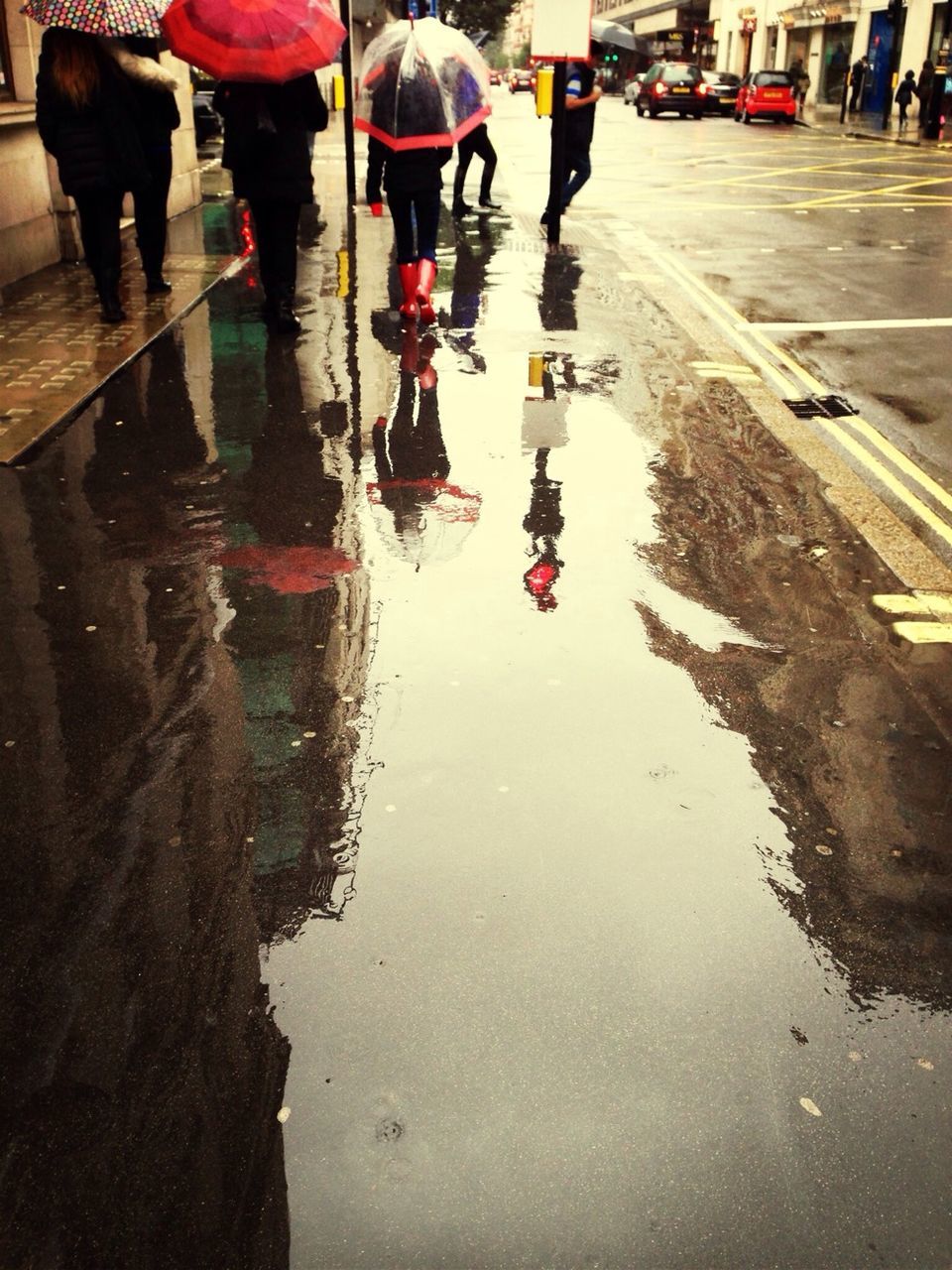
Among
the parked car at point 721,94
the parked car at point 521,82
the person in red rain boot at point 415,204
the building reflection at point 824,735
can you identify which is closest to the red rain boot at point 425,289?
the person in red rain boot at point 415,204

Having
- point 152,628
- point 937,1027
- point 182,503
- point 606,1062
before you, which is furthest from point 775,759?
point 182,503

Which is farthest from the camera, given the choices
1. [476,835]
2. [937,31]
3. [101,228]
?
[937,31]

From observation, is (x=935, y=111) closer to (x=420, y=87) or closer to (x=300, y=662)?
(x=420, y=87)

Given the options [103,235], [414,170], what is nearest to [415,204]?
[414,170]

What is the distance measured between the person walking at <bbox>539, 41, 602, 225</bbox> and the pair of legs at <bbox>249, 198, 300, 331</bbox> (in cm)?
485

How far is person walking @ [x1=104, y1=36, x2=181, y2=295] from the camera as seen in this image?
8.63 metres

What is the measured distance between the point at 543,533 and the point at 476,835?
7.55 ft

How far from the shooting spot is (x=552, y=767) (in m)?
3.66

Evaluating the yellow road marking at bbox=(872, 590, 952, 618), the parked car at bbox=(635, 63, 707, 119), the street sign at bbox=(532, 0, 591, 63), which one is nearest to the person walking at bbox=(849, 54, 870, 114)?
the parked car at bbox=(635, 63, 707, 119)

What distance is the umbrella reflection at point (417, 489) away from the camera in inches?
211

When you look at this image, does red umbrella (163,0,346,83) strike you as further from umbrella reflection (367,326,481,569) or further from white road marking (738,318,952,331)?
white road marking (738,318,952,331)

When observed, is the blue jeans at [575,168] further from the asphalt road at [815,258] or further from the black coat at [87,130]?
the black coat at [87,130]

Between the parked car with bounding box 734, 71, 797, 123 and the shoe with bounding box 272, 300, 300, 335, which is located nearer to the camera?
the shoe with bounding box 272, 300, 300, 335

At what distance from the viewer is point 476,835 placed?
11.0ft
